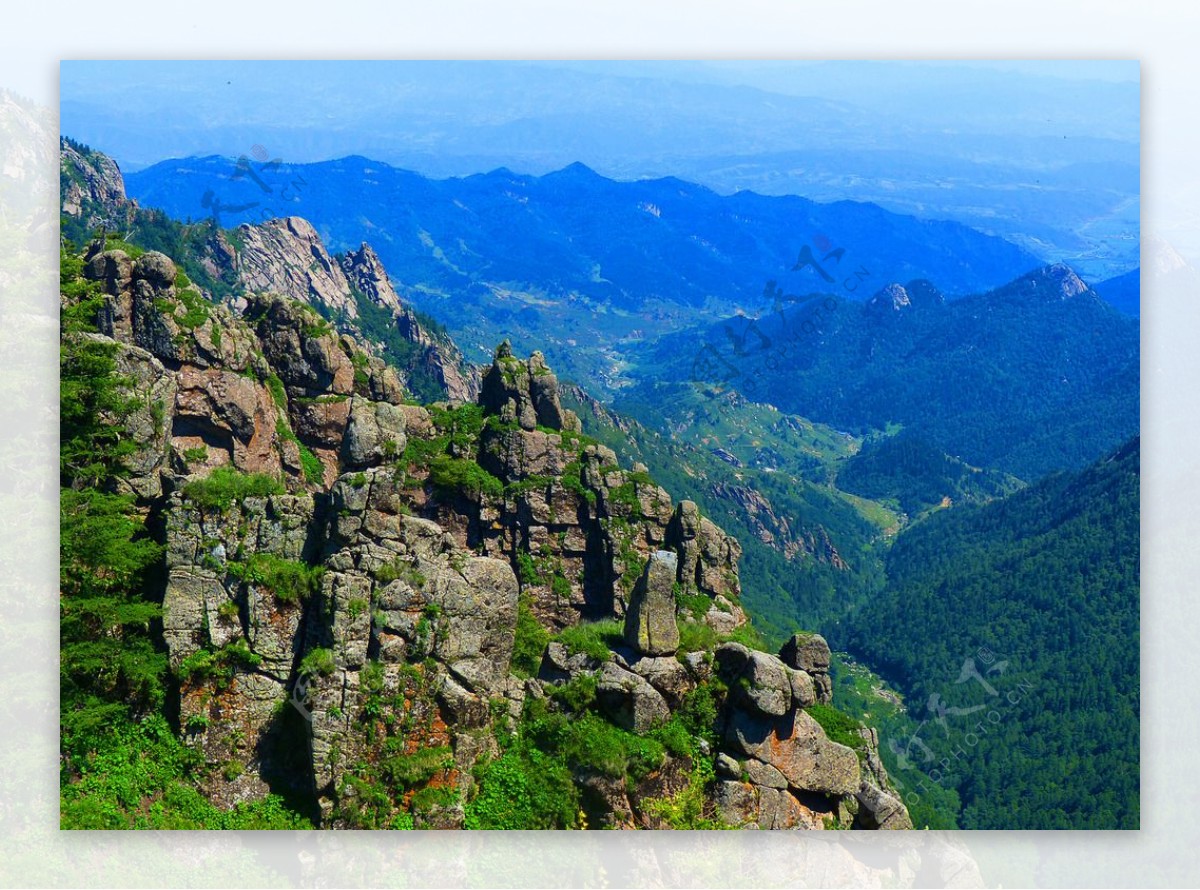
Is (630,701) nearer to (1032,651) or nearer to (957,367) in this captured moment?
(1032,651)

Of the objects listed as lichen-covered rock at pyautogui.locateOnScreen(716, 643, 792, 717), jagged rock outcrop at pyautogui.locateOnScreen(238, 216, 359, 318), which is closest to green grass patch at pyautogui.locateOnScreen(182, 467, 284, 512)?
lichen-covered rock at pyautogui.locateOnScreen(716, 643, 792, 717)

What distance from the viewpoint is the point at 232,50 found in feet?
69.1

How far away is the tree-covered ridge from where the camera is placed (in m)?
36.0

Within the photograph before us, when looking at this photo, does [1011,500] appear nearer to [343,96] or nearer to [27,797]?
[343,96]

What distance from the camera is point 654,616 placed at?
19344 mm

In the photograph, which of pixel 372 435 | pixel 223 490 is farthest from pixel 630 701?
pixel 372 435

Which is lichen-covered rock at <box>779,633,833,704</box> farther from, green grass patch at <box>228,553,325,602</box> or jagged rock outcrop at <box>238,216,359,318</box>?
jagged rock outcrop at <box>238,216,359,318</box>

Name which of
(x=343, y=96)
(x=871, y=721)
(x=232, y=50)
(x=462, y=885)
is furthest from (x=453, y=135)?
(x=462, y=885)

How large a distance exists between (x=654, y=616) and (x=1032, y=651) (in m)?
42.6

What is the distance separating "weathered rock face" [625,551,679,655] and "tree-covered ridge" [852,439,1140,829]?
8188mm

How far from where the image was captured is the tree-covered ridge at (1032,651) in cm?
3603

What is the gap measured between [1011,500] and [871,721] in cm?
4504

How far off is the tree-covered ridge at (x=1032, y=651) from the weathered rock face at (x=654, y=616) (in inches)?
322

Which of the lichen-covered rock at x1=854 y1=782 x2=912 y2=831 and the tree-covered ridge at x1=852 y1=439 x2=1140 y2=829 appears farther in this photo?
the tree-covered ridge at x1=852 y1=439 x2=1140 y2=829
